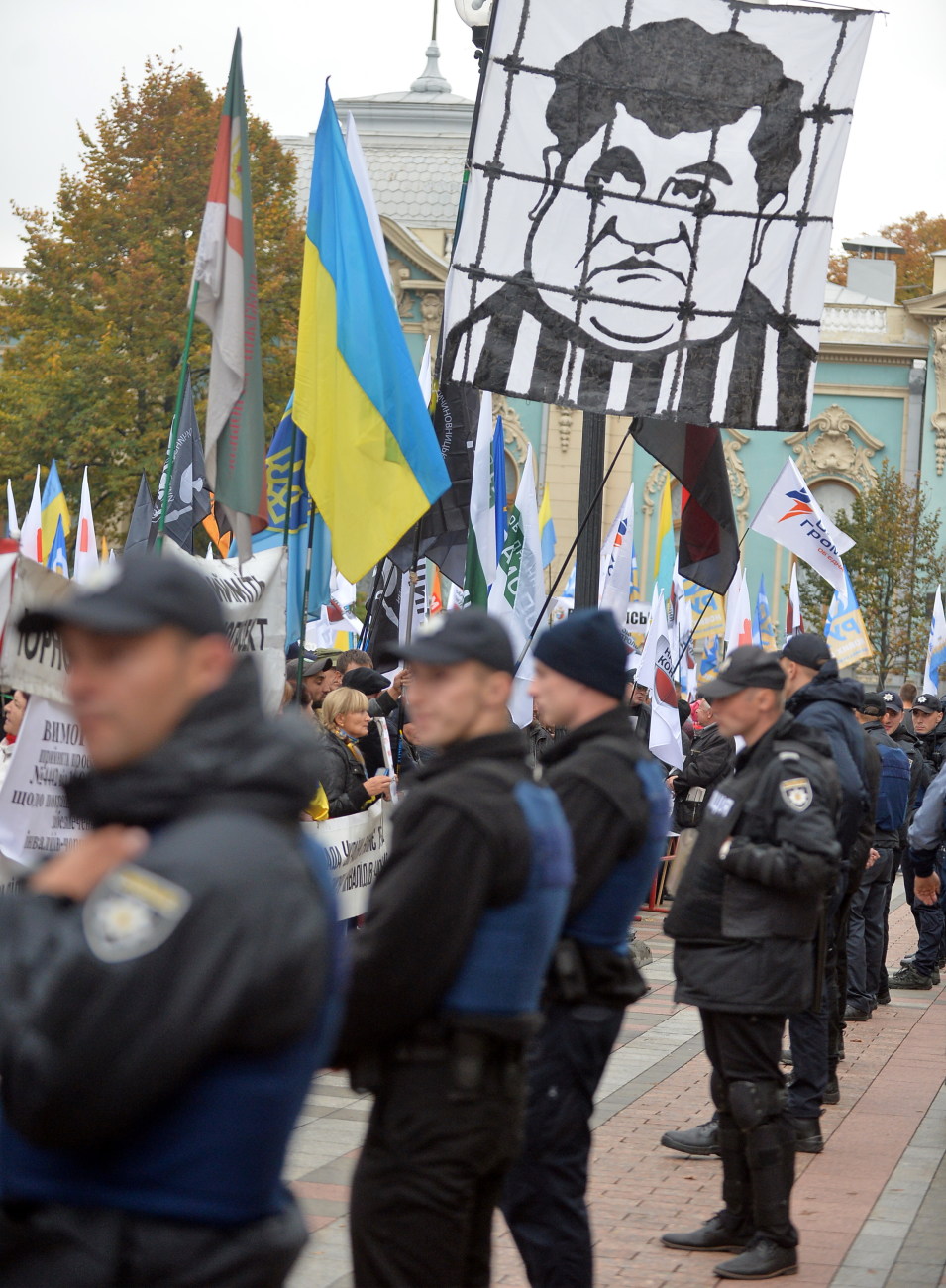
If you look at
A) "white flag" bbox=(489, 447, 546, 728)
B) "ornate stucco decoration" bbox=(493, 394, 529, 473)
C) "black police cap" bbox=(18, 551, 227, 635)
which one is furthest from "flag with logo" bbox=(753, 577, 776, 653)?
"black police cap" bbox=(18, 551, 227, 635)

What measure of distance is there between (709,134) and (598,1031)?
6.21m

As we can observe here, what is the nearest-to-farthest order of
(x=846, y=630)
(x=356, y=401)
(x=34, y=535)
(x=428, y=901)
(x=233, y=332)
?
(x=428, y=901) → (x=233, y=332) → (x=356, y=401) → (x=846, y=630) → (x=34, y=535)

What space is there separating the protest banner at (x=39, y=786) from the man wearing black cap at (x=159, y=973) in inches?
147

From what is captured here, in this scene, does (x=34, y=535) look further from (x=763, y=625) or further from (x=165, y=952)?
(x=165, y=952)

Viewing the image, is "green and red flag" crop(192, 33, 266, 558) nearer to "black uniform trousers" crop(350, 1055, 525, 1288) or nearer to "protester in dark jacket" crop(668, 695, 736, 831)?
"black uniform trousers" crop(350, 1055, 525, 1288)

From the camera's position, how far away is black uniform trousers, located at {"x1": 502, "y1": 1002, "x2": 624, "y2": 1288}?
167 inches

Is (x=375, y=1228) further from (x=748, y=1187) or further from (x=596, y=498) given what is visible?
(x=596, y=498)

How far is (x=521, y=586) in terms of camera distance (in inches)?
485

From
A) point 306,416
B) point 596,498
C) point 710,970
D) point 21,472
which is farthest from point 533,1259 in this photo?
point 21,472

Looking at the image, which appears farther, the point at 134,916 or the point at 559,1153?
the point at 559,1153

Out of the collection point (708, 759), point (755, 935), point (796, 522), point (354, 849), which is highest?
point (796, 522)

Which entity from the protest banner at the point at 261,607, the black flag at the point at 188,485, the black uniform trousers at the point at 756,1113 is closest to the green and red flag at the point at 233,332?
the protest banner at the point at 261,607

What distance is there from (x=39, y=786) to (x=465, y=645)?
2821mm

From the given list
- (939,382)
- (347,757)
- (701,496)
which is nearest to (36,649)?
(347,757)
